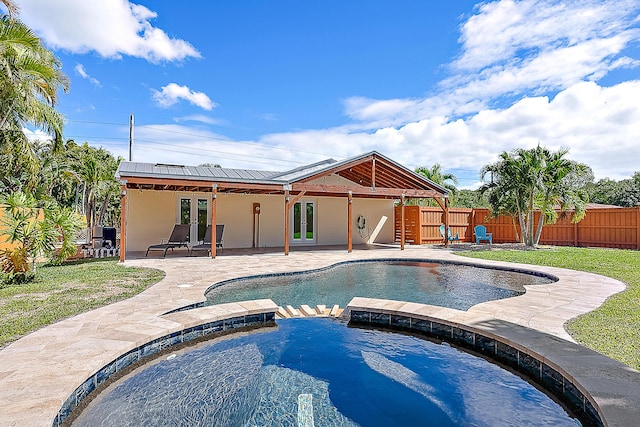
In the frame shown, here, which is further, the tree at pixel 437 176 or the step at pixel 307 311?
the tree at pixel 437 176

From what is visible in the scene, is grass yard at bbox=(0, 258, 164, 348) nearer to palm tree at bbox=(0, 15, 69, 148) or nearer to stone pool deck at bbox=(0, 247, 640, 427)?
stone pool deck at bbox=(0, 247, 640, 427)

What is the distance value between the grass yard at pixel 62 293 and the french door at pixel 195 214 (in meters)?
4.91

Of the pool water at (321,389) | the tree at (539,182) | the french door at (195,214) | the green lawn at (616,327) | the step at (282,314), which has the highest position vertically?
the tree at (539,182)

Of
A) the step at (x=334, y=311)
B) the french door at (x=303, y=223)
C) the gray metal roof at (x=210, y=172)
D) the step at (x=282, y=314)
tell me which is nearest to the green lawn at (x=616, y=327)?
the step at (x=334, y=311)

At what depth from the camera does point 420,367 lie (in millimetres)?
3842

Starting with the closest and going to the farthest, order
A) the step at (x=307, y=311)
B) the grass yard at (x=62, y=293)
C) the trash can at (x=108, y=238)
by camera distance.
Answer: the grass yard at (x=62, y=293) → the step at (x=307, y=311) → the trash can at (x=108, y=238)

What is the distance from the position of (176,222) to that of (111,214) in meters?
24.9

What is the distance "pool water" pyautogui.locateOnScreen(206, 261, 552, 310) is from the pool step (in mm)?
352

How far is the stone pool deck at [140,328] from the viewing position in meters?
2.55

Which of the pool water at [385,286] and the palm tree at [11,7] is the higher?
the palm tree at [11,7]

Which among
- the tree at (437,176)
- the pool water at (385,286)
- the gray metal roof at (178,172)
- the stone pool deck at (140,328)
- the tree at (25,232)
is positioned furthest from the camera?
the tree at (437,176)

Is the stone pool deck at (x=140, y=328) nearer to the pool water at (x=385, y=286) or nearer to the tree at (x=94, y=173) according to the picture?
the pool water at (x=385, y=286)

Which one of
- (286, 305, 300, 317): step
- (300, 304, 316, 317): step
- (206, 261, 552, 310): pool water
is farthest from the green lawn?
(286, 305, 300, 317): step

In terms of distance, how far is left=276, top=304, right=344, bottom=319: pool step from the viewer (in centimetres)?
552
